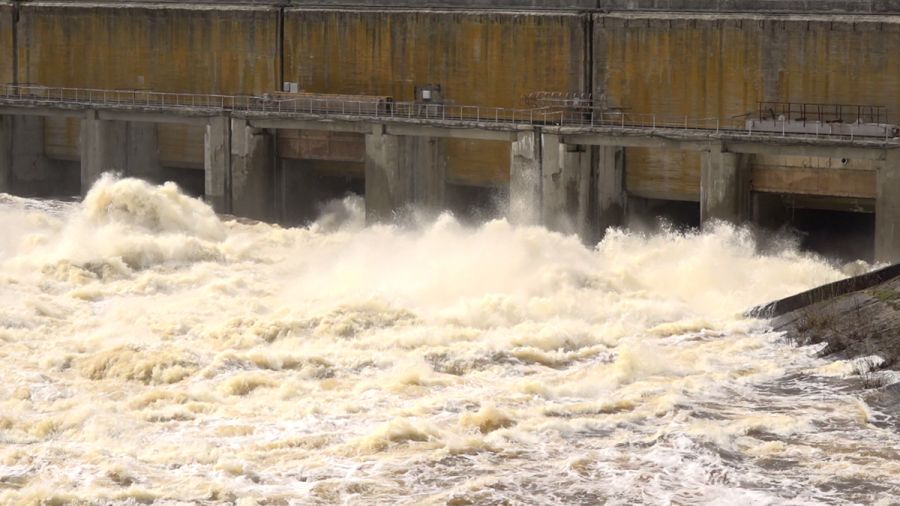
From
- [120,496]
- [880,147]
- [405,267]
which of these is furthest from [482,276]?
[120,496]

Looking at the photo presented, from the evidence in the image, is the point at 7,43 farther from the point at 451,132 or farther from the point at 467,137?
the point at 467,137

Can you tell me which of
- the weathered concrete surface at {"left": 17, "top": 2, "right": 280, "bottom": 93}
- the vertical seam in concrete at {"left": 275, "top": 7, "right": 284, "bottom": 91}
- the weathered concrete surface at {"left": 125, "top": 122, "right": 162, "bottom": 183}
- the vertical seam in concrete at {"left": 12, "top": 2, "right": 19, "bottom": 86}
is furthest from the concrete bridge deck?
the vertical seam in concrete at {"left": 12, "top": 2, "right": 19, "bottom": 86}

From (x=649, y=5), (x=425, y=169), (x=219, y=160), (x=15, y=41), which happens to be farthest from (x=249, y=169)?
(x=649, y=5)

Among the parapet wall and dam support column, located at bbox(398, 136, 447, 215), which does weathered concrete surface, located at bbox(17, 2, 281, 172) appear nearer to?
the parapet wall

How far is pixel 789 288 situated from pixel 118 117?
24.5 metres

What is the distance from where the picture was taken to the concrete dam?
43.5 metres

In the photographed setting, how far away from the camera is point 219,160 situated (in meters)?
53.6

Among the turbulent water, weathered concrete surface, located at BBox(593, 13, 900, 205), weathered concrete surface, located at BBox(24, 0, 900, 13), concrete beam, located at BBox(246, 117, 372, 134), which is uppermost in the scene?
weathered concrete surface, located at BBox(24, 0, 900, 13)

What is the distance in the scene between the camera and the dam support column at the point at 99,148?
56188mm

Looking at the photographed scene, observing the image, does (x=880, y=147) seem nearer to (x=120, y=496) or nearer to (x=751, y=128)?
(x=751, y=128)

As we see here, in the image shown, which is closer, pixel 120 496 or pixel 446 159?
pixel 120 496

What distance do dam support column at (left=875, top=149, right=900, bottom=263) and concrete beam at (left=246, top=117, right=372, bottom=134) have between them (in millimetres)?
15780

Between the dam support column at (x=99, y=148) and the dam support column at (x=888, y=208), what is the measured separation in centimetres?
2609

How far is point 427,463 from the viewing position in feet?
90.1
